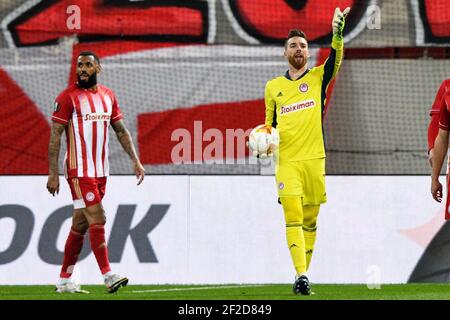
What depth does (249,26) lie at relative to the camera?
13.4 m

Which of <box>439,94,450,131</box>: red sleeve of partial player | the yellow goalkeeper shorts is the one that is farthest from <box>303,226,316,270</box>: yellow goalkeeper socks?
<box>439,94,450,131</box>: red sleeve of partial player

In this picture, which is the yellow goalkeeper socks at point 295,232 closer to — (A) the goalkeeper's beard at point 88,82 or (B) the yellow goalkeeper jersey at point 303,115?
(B) the yellow goalkeeper jersey at point 303,115

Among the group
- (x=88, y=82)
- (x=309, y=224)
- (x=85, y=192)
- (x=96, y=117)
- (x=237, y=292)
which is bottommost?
(x=237, y=292)

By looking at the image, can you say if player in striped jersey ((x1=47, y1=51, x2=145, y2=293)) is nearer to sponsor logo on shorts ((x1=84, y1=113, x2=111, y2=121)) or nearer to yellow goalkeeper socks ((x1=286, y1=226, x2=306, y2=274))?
sponsor logo on shorts ((x1=84, y1=113, x2=111, y2=121))

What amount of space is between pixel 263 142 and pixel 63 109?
147 cm

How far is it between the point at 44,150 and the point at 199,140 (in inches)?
64.6

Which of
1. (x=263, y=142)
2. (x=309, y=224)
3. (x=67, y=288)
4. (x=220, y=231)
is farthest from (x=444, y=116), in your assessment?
(x=220, y=231)

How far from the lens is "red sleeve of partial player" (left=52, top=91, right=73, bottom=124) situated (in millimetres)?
8336

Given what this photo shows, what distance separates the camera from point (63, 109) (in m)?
8.34

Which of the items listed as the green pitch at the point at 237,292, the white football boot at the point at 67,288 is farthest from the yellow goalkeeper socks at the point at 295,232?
the white football boot at the point at 67,288

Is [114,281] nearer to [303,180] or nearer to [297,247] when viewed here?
[297,247]

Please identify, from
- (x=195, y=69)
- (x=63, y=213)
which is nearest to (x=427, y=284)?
(x=63, y=213)

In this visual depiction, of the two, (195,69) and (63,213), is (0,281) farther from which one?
(195,69)

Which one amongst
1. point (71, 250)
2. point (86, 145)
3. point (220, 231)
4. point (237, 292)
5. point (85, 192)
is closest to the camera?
point (85, 192)
